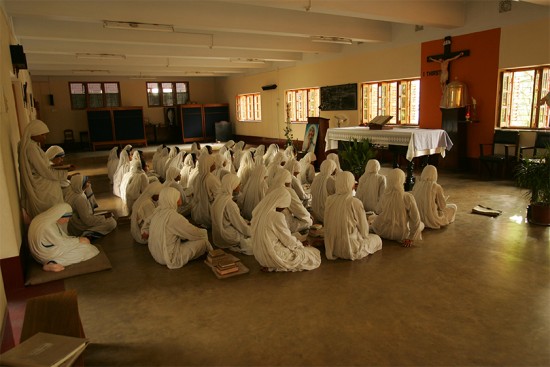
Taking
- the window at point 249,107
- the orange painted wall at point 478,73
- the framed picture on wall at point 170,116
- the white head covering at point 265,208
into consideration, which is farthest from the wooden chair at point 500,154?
the framed picture on wall at point 170,116

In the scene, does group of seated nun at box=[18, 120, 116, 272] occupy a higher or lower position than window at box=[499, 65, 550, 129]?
lower

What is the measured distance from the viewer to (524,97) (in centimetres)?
898

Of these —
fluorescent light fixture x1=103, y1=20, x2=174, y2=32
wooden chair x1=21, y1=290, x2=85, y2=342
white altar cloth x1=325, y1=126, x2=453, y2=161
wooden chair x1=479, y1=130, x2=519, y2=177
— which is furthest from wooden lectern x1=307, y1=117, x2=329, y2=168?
wooden chair x1=21, y1=290, x2=85, y2=342

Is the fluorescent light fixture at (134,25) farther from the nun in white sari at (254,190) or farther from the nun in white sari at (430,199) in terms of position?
the nun in white sari at (430,199)

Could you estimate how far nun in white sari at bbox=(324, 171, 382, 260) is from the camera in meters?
4.59

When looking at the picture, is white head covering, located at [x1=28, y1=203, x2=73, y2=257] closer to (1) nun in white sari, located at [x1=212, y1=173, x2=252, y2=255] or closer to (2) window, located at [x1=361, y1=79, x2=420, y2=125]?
(1) nun in white sari, located at [x1=212, y1=173, x2=252, y2=255]

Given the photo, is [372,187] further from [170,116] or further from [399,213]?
[170,116]

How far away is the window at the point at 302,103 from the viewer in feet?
49.8

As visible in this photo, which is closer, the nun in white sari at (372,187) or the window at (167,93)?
the nun in white sari at (372,187)

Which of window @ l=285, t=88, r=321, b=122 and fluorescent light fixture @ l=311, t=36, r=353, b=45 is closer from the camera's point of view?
fluorescent light fixture @ l=311, t=36, r=353, b=45

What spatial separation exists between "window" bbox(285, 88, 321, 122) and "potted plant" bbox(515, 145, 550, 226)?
31.8ft

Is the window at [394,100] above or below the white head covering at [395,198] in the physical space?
above

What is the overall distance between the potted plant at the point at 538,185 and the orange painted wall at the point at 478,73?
410 centimetres

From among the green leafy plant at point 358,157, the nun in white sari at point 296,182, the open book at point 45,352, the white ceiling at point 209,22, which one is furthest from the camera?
the green leafy plant at point 358,157
